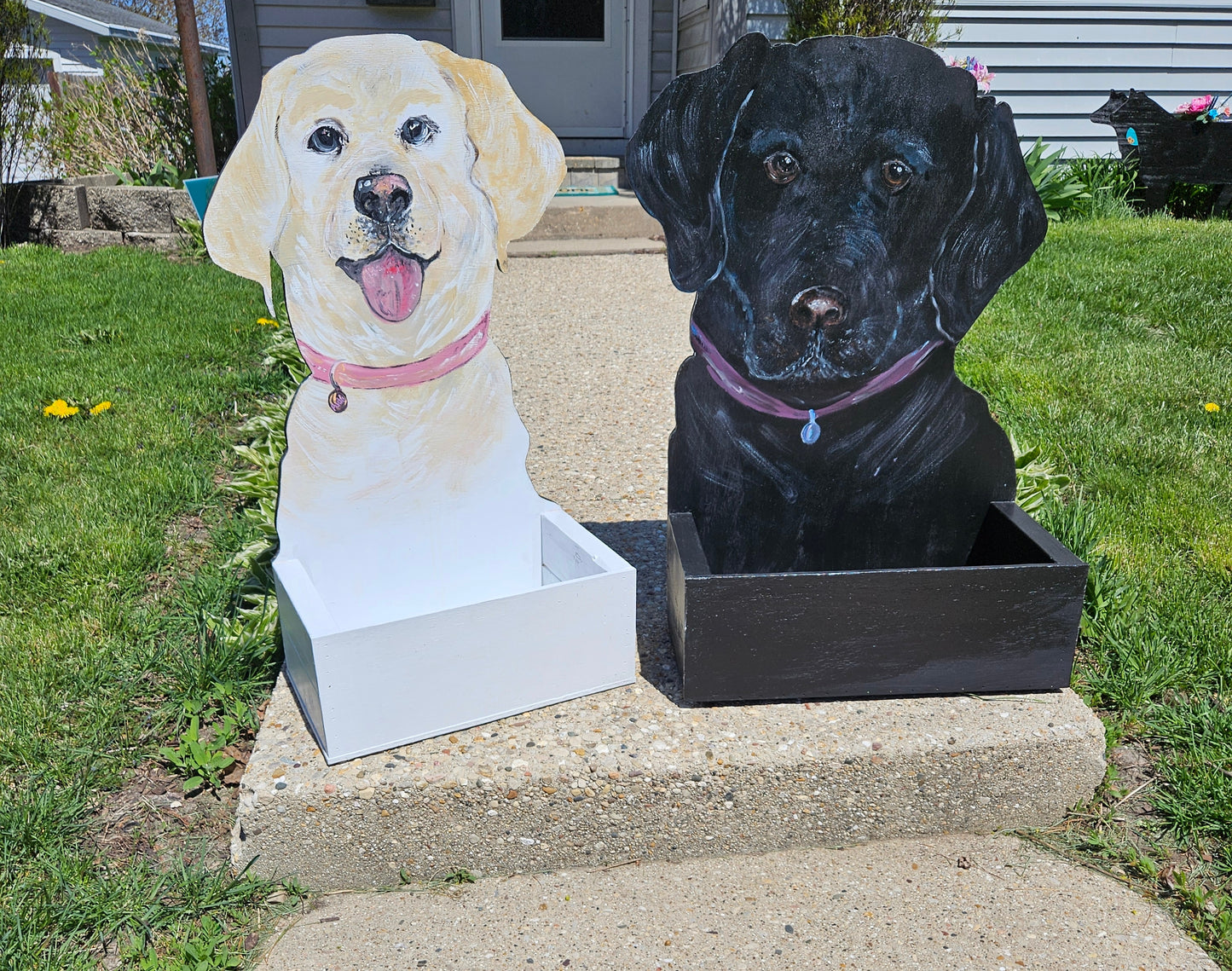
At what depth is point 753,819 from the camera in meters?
2.02

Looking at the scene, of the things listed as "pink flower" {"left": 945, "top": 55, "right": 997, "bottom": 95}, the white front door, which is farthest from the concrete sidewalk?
the white front door

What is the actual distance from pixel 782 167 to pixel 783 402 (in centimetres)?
52

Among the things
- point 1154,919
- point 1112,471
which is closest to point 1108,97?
point 1112,471

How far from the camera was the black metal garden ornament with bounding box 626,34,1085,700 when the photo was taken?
210 centimetres

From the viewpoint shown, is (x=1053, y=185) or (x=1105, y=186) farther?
(x=1105, y=186)

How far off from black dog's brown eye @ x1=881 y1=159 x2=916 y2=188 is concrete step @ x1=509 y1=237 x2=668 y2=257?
502cm

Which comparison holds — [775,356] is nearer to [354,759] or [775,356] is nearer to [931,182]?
[931,182]

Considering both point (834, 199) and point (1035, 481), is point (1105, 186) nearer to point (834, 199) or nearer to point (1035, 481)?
point (1035, 481)

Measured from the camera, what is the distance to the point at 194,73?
6.39 meters

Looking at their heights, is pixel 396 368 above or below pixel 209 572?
above

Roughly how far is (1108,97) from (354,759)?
30.3 ft

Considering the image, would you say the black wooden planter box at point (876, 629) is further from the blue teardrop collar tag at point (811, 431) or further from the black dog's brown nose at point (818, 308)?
the black dog's brown nose at point (818, 308)

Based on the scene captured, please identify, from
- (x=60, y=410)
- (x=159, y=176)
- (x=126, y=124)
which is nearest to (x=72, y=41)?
(x=126, y=124)

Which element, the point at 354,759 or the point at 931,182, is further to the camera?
the point at 931,182
